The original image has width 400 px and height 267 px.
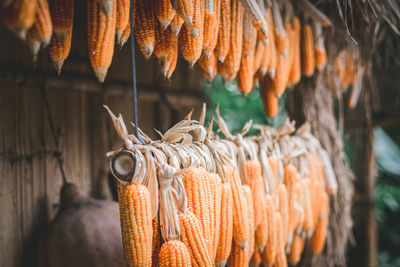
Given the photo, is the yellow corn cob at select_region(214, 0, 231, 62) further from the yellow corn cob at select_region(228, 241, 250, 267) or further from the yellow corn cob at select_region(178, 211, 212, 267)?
the yellow corn cob at select_region(228, 241, 250, 267)

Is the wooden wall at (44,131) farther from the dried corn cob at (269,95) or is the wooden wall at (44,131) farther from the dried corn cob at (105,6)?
the dried corn cob at (269,95)

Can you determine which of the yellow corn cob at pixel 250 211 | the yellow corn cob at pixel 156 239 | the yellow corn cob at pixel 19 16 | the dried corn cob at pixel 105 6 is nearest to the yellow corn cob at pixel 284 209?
the yellow corn cob at pixel 250 211

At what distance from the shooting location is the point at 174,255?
4.16 feet

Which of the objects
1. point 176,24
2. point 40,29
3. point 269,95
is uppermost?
point 176,24

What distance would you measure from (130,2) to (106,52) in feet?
0.94

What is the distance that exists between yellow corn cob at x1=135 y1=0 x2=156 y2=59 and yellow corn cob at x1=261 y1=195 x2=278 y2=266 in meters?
1.07

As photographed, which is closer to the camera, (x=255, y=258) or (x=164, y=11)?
(x=164, y=11)

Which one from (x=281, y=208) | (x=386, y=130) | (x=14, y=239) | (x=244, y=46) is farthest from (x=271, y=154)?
(x=386, y=130)

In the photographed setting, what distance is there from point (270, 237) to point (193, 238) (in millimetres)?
765

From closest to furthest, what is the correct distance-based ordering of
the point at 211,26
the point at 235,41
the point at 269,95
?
the point at 211,26
the point at 235,41
the point at 269,95

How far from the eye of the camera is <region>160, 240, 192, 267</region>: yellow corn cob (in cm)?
126

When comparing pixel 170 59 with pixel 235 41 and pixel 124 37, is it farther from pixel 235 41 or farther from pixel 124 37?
pixel 235 41

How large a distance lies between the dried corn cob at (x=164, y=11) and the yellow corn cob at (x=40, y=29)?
1.36 feet

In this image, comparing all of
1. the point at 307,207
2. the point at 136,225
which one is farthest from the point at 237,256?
the point at 307,207
